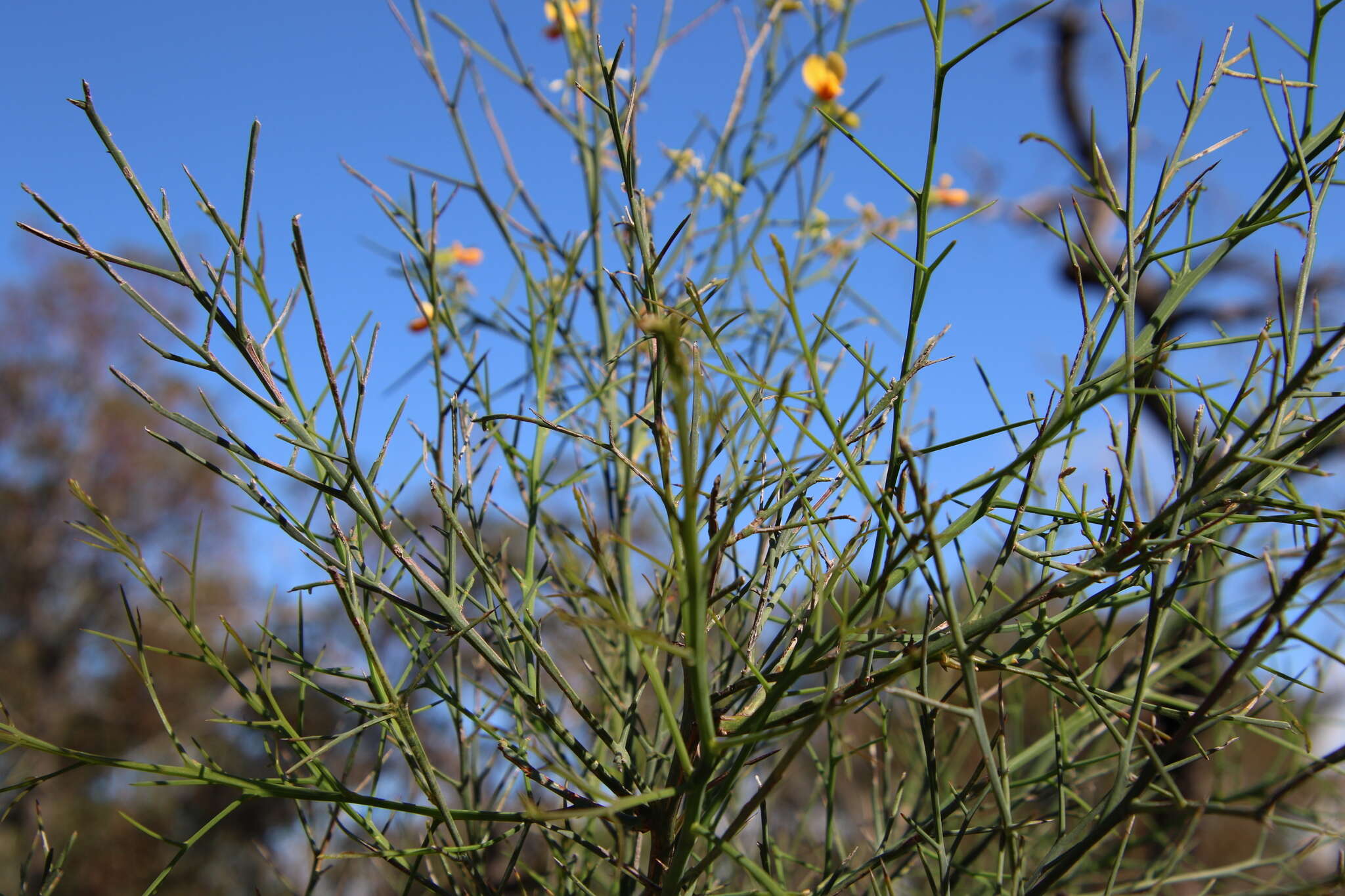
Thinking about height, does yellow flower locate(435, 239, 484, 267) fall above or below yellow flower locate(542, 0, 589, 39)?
below

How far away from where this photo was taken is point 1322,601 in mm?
219

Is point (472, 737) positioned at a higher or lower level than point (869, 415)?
lower

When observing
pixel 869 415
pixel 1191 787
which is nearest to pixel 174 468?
pixel 1191 787

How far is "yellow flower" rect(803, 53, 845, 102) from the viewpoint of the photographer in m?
0.76

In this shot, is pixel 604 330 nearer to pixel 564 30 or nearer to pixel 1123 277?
pixel 564 30

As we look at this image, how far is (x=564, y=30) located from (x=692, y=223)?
19 centimetres

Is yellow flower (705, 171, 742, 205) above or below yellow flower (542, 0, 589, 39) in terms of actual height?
below

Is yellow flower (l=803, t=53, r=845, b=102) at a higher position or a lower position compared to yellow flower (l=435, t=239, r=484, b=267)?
higher

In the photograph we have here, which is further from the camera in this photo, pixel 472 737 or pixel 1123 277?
pixel 472 737

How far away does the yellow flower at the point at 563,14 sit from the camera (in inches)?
30.1

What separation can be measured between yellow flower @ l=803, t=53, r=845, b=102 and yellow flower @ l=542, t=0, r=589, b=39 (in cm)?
20

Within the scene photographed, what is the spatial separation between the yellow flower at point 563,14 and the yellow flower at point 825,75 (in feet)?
0.67

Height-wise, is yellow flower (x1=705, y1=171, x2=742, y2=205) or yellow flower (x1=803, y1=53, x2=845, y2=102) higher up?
yellow flower (x1=803, y1=53, x2=845, y2=102)

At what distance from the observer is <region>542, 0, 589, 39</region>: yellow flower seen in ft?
2.51
